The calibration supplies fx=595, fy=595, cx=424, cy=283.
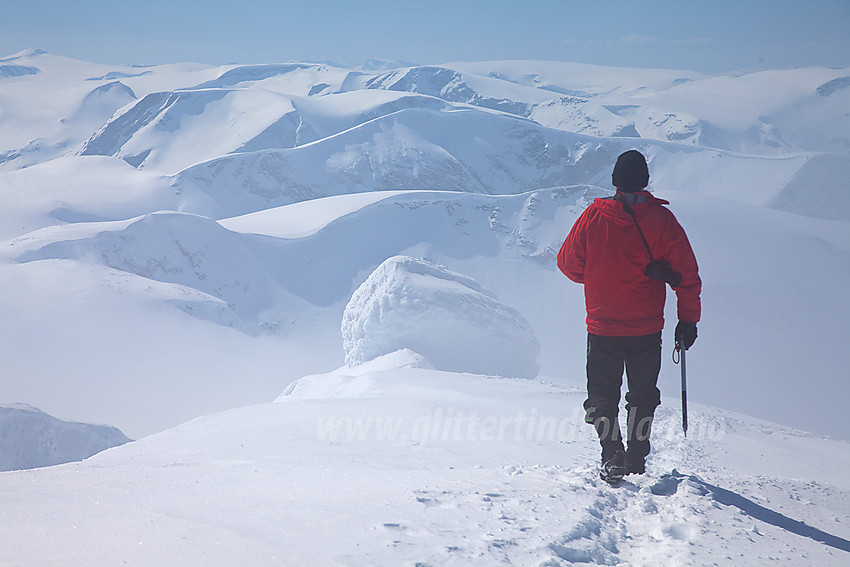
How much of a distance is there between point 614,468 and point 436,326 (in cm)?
1160

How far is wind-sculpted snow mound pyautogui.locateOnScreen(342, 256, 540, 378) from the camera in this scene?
1488 centimetres

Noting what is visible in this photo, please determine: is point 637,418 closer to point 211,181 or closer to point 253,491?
point 253,491

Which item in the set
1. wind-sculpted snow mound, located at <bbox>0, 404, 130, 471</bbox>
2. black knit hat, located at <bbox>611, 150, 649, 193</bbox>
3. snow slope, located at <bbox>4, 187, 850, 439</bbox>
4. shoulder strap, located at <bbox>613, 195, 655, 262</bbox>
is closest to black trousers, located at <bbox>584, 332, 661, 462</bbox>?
shoulder strap, located at <bbox>613, 195, 655, 262</bbox>

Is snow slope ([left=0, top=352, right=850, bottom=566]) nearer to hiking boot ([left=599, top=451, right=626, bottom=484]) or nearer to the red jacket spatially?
hiking boot ([left=599, top=451, right=626, bottom=484])

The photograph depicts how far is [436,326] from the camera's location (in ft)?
48.7

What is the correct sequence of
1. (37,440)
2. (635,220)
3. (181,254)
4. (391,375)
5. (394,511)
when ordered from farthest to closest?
(181,254) < (37,440) < (391,375) < (635,220) < (394,511)

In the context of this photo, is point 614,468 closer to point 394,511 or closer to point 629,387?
point 629,387

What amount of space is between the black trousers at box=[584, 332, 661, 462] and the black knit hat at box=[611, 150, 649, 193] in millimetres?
820

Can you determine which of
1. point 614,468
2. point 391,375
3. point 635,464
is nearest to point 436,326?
point 391,375

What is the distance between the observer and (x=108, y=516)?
2518 mm

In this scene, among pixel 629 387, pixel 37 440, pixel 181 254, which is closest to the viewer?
pixel 629 387

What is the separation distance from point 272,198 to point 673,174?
5559 cm

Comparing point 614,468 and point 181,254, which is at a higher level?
point 181,254

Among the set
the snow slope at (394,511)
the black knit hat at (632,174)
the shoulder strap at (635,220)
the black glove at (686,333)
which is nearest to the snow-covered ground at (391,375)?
the snow slope at (394,511)
